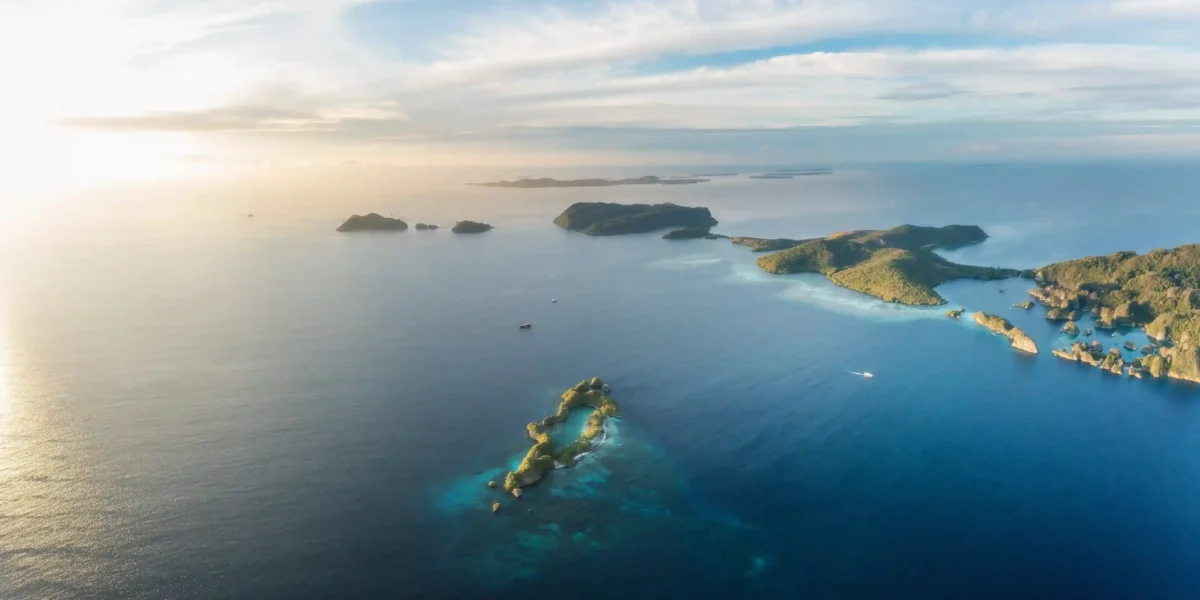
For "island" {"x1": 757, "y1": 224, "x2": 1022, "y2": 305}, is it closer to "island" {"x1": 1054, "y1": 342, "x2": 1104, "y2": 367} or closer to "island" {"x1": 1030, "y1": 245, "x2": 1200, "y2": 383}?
"island" {"x1": 1030, "y1": 245, "x2": 1200, "y2": 383}

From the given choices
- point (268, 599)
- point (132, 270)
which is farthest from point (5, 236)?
point (268, 599)

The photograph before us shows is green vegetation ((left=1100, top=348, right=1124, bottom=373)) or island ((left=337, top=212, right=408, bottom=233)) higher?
island ((left=337, top=212, right=408, bottom=233))

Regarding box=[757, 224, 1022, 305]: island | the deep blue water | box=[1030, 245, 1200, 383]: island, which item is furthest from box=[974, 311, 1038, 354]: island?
box=[757, 224, 1022, 305]: island

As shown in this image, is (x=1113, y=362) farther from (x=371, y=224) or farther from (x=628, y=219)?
(x=371, y=224)

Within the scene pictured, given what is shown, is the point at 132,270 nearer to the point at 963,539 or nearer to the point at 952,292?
the point at 963,539

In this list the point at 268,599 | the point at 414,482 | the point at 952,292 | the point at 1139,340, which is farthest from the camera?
the point at 952,292

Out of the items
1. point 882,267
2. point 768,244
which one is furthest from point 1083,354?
point 768,244
